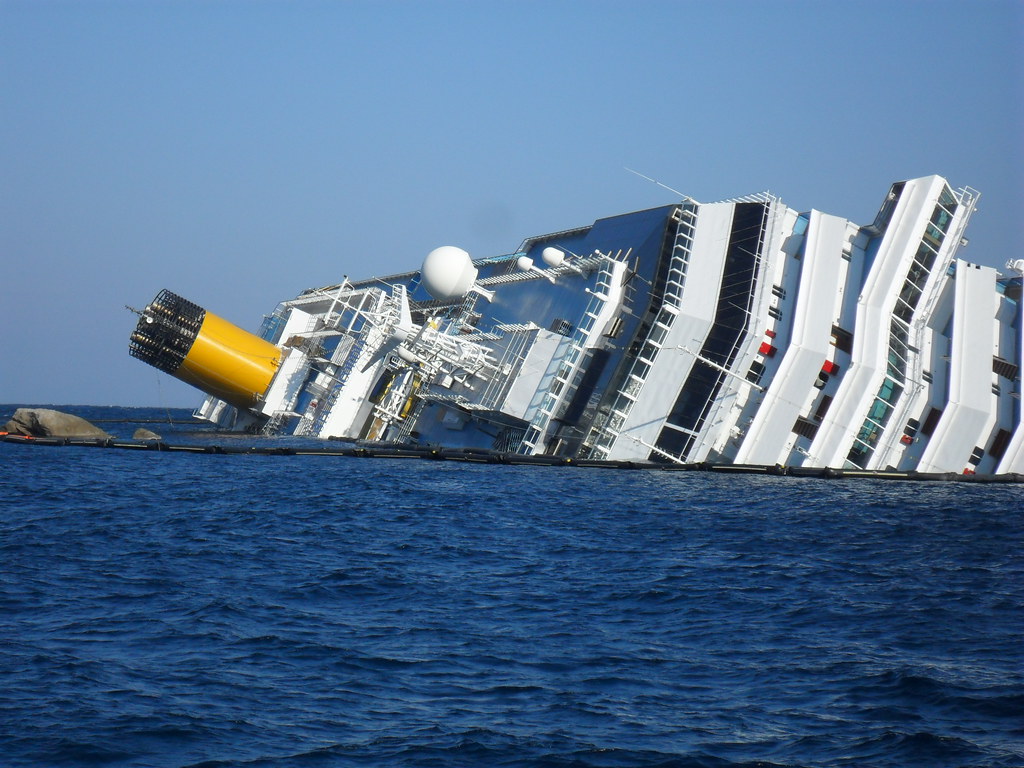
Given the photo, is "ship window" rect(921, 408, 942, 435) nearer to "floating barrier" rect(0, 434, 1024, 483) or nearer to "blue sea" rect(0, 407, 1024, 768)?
"floating barrier" rect(0, 434, 1024, 483)

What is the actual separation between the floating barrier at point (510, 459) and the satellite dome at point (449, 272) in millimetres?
10514

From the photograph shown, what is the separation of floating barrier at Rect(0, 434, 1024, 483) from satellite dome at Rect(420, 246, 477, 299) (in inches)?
414

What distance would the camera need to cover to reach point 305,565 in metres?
22.2

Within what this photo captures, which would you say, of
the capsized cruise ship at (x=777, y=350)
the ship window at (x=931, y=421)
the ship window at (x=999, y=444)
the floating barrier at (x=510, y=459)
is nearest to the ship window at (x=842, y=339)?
the capsized cruise ship at (x=777, y=350)

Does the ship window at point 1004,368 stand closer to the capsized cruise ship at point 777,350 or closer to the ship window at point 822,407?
the capsized cruise ship at point 777,350

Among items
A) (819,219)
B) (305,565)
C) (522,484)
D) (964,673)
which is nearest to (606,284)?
(819,219)

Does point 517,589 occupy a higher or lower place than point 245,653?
higher

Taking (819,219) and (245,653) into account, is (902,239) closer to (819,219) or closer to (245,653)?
(819,219)

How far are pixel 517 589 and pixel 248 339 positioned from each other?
4197cm

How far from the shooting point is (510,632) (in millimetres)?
17234

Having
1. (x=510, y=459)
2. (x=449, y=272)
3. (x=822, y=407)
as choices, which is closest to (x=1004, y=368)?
(x=822, y=407)

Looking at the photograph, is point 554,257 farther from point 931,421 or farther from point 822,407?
point 931,421

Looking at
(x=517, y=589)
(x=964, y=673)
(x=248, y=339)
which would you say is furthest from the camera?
(x=248, y=339)

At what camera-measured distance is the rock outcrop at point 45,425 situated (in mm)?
51531
